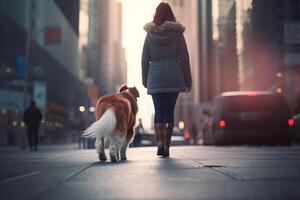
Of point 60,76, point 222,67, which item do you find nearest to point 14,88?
point 60,76

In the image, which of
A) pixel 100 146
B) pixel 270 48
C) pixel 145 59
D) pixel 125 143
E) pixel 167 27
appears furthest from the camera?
pixel 270 48

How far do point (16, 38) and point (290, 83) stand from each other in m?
29.0

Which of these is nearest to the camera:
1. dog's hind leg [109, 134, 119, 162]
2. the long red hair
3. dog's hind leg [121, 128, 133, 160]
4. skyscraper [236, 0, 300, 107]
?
dog's hind leg [109, 134, 119, 162]

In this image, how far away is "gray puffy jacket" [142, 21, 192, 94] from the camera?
8.77m

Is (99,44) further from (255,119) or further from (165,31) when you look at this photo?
(165,31)

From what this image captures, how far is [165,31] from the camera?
8789 millimetres

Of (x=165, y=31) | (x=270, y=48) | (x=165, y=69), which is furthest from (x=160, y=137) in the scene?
(x=270, y=48)

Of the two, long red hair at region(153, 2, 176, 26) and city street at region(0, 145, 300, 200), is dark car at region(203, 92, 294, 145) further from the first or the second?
city street at region(0, 145, 300, 200)

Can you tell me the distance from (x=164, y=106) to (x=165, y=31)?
3.55 feet

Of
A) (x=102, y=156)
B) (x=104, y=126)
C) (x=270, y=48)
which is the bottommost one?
(x=102, y=156)

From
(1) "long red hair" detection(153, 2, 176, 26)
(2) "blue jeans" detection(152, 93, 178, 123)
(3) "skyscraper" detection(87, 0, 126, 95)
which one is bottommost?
(2) "blue jeans" detection(152, 93, 178, 123)

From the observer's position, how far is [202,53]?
17875 cm

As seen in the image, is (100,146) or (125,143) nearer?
(100,146)

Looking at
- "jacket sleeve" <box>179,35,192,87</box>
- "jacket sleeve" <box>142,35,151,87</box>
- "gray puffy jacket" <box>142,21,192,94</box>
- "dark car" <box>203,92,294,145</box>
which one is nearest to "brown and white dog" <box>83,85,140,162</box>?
"gray puffy jacket" <box>142,21,192,94</box>
